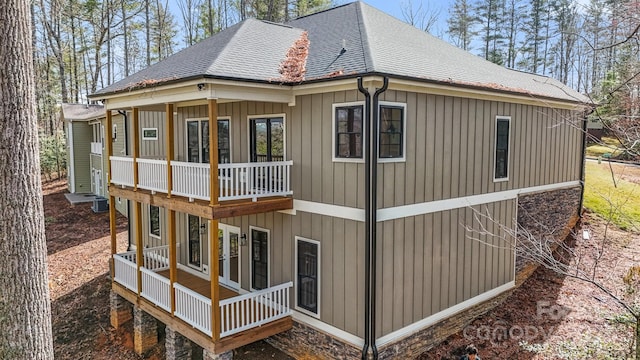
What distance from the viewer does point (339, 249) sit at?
8.09m

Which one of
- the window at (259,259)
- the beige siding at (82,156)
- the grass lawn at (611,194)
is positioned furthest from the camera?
the beige siding at (82,156)

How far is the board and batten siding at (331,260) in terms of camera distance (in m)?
7.81

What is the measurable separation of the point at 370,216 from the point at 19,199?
5205 mm

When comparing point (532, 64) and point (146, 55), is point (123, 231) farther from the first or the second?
point (532, 64)

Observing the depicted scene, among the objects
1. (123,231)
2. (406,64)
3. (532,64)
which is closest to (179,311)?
(406,64)

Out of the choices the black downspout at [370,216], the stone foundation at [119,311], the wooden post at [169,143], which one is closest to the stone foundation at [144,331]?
the stone foundation at [119,311]

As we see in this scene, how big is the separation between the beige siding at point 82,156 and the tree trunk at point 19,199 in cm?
2495

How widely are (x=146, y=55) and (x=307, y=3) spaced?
16.4 m

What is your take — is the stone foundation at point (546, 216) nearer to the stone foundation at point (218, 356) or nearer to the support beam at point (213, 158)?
the stone foundation at point (218, 356)

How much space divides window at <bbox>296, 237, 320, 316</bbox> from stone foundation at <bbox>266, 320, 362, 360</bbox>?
0.44 m

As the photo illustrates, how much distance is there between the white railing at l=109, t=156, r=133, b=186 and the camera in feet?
35.4

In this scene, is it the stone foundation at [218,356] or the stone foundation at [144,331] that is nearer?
the stone foundation at [218,356]

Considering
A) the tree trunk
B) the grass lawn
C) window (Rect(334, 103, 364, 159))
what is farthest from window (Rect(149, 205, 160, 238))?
the grass lawn

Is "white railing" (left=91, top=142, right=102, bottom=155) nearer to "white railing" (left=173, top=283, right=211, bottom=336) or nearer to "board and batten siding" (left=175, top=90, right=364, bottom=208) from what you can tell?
"board and batten siding" (left=175, top=90, right=364, bottom=208)
